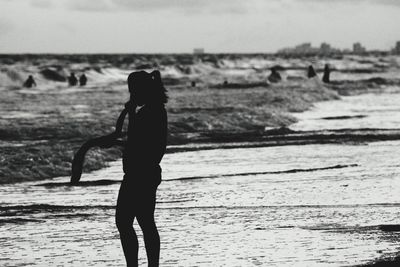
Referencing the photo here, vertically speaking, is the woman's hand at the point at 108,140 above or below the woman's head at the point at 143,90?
below

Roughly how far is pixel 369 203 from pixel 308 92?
98.6 ft

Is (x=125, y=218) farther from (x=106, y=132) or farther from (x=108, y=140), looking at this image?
(x=106, y=132)

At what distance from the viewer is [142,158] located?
5859mm

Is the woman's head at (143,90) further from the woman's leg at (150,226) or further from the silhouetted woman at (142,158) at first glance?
the woman's leg at (150,226)

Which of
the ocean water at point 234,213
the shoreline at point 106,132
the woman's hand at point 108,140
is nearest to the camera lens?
the woman's hand at point 108,140

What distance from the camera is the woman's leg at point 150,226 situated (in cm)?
591

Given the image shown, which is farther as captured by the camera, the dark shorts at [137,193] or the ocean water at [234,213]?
the ocean water at [234,213]

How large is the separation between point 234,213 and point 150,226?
341 centimetres

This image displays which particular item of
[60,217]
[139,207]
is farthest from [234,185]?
[139,207]

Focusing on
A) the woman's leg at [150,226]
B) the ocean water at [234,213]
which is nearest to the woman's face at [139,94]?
the woman's leg at [150,226]

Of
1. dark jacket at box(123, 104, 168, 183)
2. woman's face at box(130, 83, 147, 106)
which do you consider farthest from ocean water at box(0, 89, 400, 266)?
woman's face at box(130, 83, 147, 106)

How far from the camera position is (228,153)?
52.7ft

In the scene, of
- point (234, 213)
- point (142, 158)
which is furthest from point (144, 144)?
point (234, 213)

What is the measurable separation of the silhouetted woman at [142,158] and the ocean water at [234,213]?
3.24 ft
